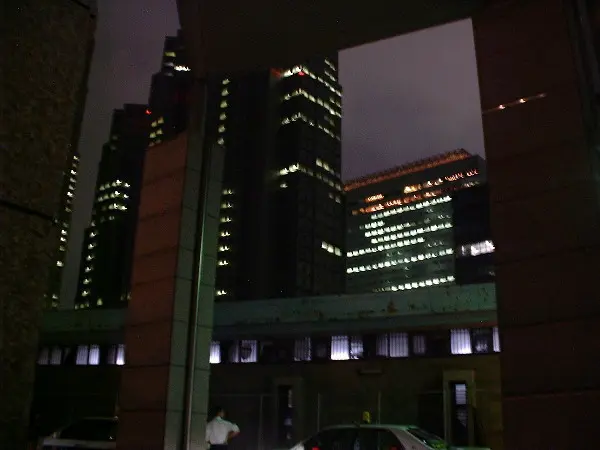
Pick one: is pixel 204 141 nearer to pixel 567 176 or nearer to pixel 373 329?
pixel 567 176

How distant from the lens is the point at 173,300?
10.9 metres

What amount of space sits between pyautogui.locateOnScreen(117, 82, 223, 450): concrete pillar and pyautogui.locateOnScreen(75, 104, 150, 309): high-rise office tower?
114344 mm

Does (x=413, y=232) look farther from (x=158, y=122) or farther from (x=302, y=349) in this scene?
(x=302, y=349)

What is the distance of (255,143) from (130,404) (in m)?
104

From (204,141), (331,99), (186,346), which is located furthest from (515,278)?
(331,99)

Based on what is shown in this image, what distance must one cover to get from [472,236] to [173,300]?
288 ft

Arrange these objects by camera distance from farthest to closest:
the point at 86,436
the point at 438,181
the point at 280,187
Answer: the point at 438,181 → the point at 280,187 → the point at 86,436

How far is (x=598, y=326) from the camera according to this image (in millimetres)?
6180

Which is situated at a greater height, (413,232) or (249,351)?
(413,232)

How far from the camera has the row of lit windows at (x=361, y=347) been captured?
20219 mm

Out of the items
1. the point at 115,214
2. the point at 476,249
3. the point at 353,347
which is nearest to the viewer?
the point at 353,347

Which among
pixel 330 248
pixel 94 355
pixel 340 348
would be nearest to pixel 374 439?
pixel 340 348

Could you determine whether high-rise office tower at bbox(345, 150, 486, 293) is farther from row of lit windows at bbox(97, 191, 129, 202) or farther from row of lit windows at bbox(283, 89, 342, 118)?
row of lit windows at bbox(97, 191, 129, 202)

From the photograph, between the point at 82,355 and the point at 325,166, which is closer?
the point at 82,355
